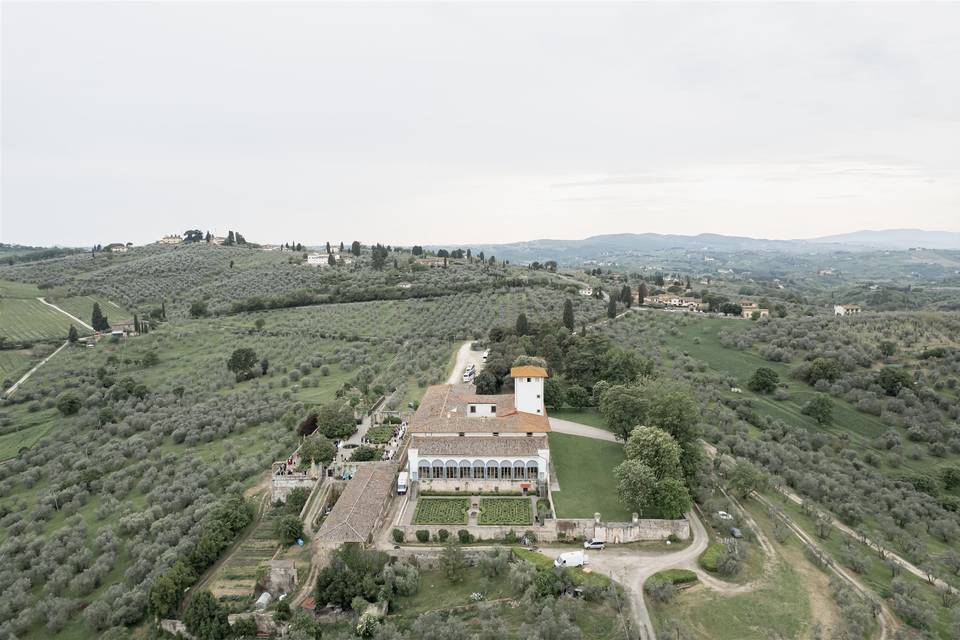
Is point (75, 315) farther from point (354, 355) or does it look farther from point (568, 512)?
point (568, 512)

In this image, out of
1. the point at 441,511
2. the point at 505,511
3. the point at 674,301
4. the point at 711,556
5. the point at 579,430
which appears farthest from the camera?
the point at 674,301

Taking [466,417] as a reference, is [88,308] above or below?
above

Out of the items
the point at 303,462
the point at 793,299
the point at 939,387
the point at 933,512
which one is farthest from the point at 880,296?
the point at 303,462

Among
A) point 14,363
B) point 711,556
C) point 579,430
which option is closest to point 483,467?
point 579,430

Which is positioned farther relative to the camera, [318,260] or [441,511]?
[318,260]

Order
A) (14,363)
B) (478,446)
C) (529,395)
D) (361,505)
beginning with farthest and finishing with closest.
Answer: (14,363), (529,395), (478,446), (361,505)

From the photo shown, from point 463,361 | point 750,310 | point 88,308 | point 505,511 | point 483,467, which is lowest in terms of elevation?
point 505,511

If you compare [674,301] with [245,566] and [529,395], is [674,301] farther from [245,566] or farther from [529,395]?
[245,566]
